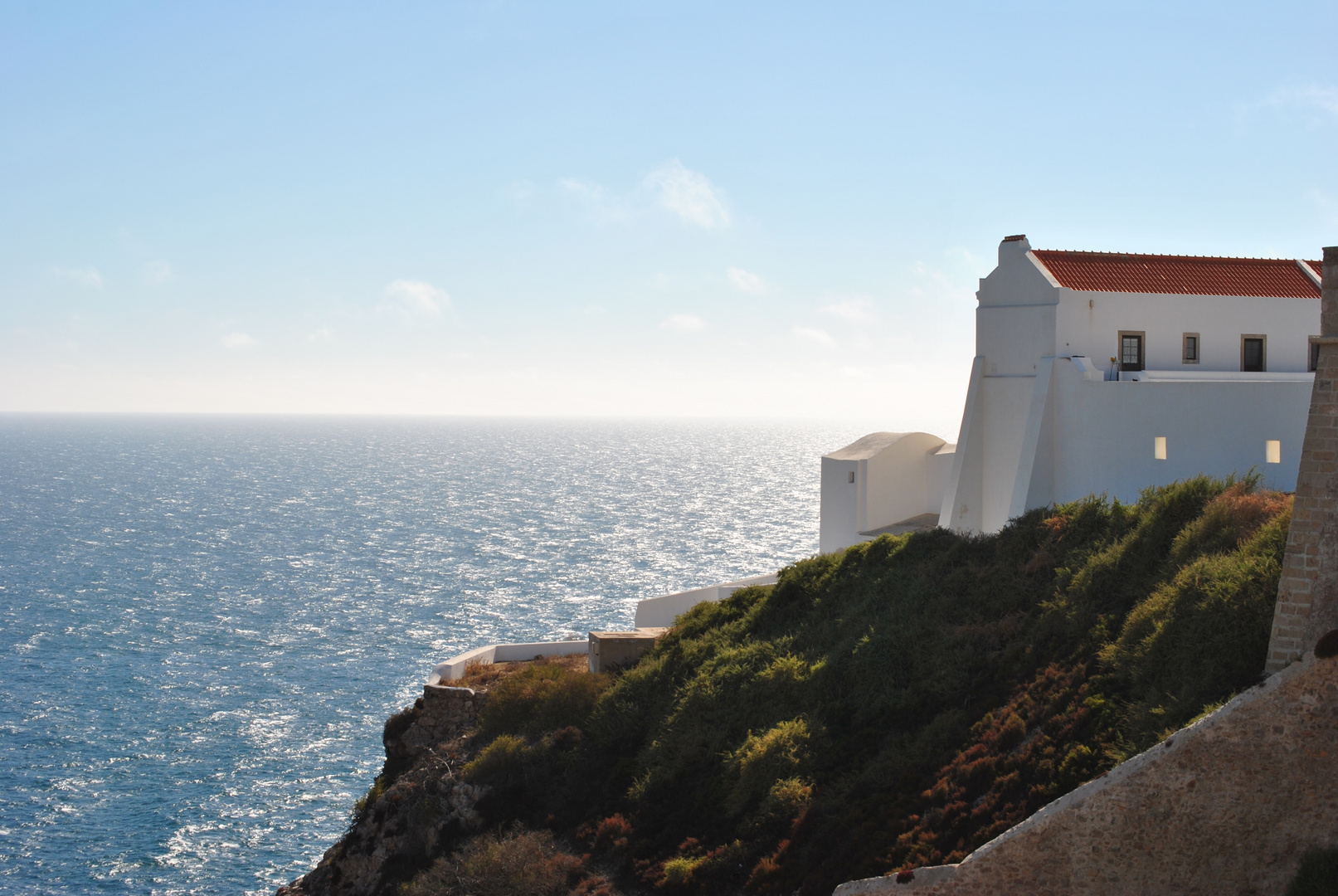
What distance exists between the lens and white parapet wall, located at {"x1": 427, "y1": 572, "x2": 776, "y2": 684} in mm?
30844

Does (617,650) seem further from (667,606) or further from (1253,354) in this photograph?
(1253,354)

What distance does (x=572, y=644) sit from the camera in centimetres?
3303

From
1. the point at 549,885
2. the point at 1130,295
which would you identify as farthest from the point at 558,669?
the point at 1130,295

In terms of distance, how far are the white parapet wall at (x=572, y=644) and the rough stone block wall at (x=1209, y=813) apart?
19872 mm

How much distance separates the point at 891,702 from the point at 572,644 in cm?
1440

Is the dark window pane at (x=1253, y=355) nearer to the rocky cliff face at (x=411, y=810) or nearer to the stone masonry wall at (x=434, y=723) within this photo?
the stone masonry wall at (x=434, y=723)

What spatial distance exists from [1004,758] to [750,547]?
66.0 metres

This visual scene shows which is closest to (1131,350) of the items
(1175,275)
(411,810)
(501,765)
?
(1175,275)

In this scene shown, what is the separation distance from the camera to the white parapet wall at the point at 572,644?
101 ft

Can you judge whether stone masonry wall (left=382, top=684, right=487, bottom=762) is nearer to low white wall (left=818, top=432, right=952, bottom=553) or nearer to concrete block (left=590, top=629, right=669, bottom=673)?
concrete block (left=590, top=629, right=669, bottom=673)

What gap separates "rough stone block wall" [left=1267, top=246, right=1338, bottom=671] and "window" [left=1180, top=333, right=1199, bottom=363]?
15438 mm

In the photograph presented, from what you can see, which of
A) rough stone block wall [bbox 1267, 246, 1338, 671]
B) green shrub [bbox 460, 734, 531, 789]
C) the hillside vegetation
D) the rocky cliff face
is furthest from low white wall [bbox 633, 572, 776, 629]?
rough stone block wall [bbox 1267, 246, 1338, 671]

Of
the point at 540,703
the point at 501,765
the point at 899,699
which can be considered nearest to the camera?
the point at 899,699

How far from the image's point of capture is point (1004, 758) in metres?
17.0
